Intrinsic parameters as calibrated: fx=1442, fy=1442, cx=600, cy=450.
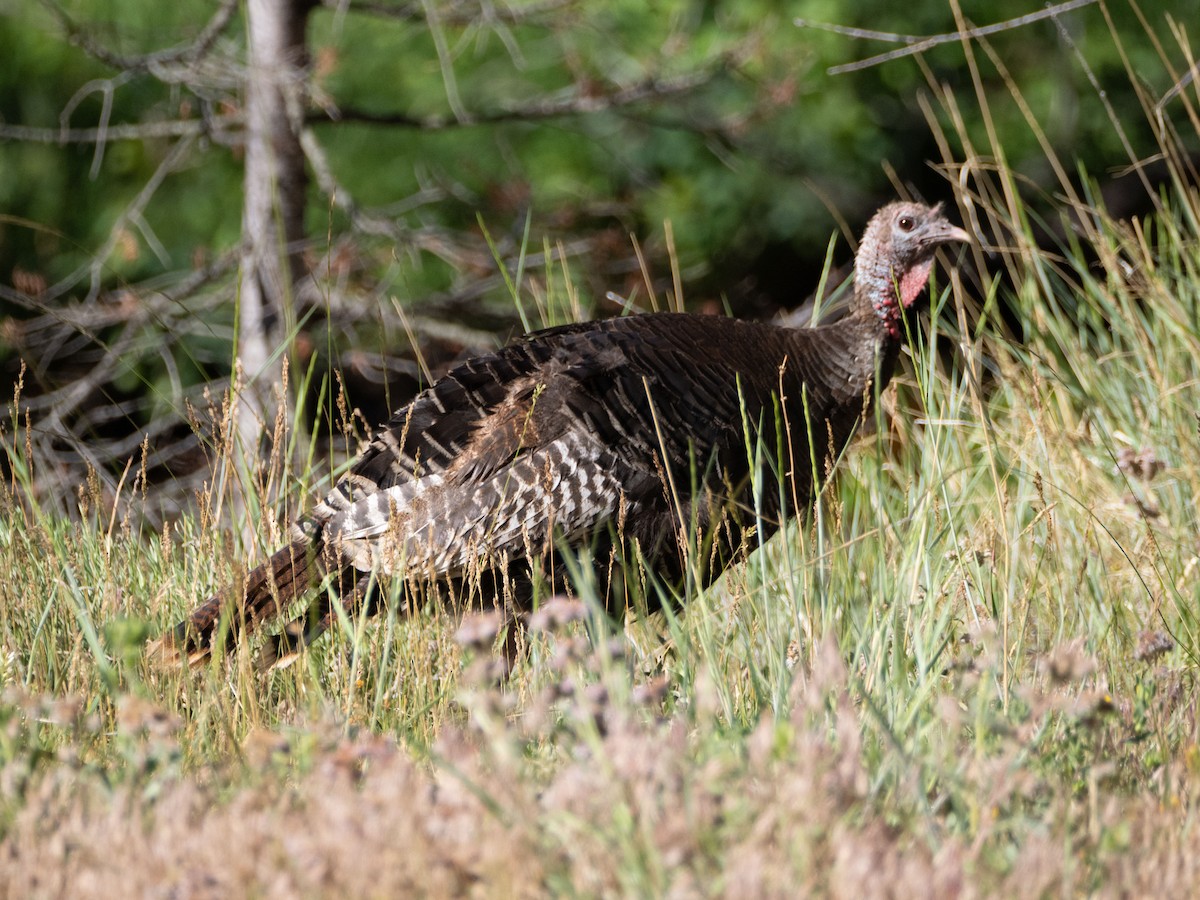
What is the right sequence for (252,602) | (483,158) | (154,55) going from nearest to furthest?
1. (252,602)
2. (154,55)
3. (483,158)

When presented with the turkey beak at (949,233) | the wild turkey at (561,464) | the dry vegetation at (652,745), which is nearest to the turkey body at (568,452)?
the wild turkey at (561,464)

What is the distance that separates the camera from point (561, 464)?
3477 mm

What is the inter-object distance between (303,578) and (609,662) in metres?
1.61

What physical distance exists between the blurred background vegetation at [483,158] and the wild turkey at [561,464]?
2964mm

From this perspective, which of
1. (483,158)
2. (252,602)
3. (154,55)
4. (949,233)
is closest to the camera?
(252,602)

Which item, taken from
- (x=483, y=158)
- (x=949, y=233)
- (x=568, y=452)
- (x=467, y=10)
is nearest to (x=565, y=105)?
(x=467, y=10)

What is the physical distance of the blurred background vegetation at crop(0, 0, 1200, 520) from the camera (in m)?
6.93

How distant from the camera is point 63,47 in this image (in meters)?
8.44

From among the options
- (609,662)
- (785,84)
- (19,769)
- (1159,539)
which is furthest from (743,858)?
(785,84)

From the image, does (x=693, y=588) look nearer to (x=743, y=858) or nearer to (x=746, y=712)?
(x=746, y=712)

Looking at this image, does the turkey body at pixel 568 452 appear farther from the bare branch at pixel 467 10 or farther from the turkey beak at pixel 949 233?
the bare branch at pixel 467 10

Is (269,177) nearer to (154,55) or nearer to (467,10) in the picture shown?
(154,55)

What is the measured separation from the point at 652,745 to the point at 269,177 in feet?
15.6

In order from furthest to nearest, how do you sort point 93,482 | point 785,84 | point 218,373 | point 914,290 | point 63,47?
1. point 218,373
2. point 63,47
3. point 785,84
4. point 914,290
5. point 93,482
